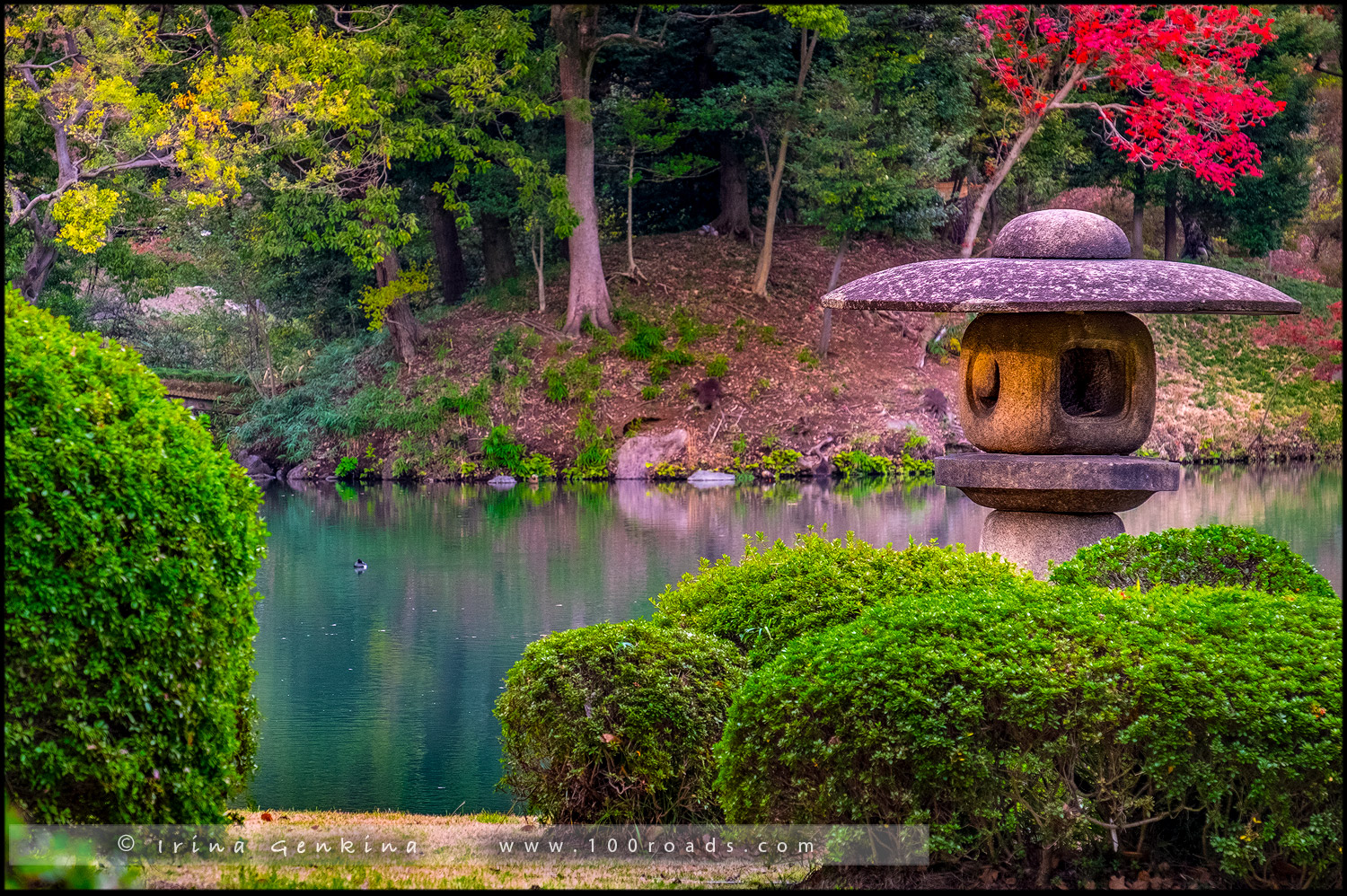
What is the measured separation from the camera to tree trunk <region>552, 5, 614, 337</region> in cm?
2423

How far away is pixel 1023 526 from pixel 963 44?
67.1ft

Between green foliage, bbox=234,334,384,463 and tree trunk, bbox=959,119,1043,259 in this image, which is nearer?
tree trunk, bbox=959,119,1043,259

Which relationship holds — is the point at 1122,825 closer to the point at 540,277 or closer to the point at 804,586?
the point at 804,586

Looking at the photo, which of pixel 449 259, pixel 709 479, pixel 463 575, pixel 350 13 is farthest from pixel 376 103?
pixel 463 575

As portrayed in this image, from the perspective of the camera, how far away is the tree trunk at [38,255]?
18297 millimetres

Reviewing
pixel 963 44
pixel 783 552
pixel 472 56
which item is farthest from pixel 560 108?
pixel 783 552

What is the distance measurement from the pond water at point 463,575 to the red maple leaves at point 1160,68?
613 cm

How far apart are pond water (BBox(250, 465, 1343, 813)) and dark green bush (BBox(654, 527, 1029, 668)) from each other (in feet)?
5.29

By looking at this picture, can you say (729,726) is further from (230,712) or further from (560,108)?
(560,108)

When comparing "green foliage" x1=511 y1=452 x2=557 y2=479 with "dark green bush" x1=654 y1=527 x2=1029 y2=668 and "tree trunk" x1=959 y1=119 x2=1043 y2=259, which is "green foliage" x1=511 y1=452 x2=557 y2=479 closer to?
"tree trunk" x1=959 y1=119 x2=1043 y2=259

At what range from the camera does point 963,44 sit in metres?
26.3

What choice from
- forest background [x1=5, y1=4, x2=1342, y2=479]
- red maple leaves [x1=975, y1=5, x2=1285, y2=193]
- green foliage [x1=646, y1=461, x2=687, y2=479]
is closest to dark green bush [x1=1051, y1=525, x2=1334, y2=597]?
red maple leaves [x1=975, y1=5, x2=1285, y2=193]

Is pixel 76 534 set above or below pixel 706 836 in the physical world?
above

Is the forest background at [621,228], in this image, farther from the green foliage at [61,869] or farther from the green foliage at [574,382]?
the green foliage at [61,869]
